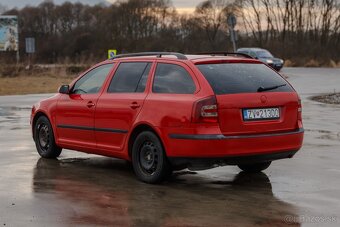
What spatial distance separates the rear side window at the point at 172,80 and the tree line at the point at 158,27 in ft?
207

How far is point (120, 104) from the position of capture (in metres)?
8.31

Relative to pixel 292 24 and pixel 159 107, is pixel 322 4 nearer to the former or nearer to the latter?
pixel 292 24

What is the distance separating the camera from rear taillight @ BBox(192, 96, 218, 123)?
7.26 meters

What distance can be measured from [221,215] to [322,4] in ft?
241

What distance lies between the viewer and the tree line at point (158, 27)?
77.2m

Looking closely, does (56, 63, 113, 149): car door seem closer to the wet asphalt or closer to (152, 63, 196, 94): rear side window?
the wet asphalt

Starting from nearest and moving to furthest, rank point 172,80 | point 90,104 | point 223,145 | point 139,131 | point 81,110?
point 223,145 < point 172,80 < point 139,131 < point 90,104 < point 81,110

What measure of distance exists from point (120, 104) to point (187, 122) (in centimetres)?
131

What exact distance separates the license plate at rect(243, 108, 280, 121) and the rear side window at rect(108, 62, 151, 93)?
1.45m

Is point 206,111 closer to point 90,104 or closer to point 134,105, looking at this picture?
point 134,105

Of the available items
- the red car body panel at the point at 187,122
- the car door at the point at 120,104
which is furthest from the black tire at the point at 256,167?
the car door at the point at 120,104

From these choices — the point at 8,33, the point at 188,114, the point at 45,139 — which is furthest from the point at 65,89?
the point at 8,33

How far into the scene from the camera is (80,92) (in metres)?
9.34

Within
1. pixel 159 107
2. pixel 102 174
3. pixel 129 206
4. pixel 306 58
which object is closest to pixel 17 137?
pixel 102 174
